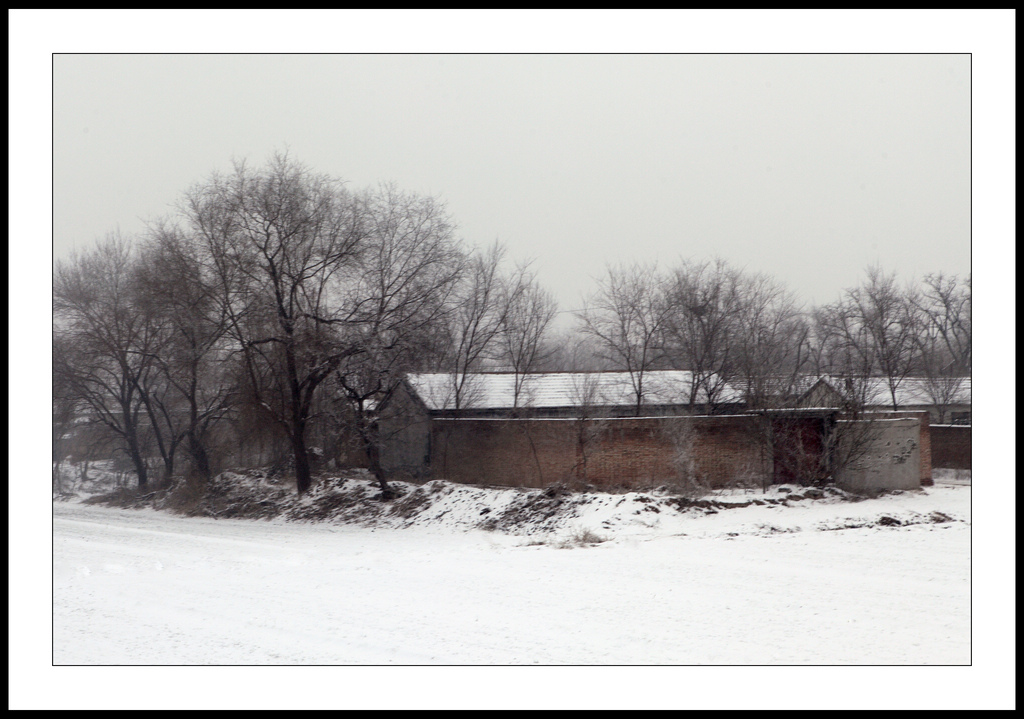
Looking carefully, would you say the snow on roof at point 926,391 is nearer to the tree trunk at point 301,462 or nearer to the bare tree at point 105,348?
the tree trunk at point 301,462

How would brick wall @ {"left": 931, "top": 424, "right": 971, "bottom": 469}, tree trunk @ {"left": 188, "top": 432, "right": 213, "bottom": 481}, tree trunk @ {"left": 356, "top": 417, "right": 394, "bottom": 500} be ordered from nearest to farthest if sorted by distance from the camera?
tree trunk @ {"left": 356, "top": 417, "right": 394, "bottom": 500} < brick wall @ {"left": 931, "top": 424, "right": 971, "bottom": 469} < tree trunk @ {"left": 188, "top": 432, "right": 213, "bottom": 481}

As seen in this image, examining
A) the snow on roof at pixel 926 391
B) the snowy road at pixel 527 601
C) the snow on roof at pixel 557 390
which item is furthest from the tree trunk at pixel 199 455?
the snow on roof at pixel 926 391

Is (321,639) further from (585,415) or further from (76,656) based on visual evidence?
(585,415)

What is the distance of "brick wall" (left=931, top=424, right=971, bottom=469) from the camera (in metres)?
27.5

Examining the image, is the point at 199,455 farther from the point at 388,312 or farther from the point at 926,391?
the point at 926,391

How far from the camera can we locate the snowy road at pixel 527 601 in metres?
8.44

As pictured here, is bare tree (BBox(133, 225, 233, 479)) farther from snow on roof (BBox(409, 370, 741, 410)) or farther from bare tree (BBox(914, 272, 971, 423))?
bare tree (BBox(914, 272, 971, 423))

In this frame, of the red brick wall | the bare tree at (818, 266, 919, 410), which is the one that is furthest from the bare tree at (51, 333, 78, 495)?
the bare tree at (818, 266, 919, 410)

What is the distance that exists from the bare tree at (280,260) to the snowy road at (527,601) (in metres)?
8.74

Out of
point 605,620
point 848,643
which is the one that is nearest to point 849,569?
point 848,643

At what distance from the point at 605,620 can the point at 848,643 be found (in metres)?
2.83

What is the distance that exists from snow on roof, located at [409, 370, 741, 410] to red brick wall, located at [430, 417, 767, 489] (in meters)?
3.22

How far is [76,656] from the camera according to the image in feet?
28.1

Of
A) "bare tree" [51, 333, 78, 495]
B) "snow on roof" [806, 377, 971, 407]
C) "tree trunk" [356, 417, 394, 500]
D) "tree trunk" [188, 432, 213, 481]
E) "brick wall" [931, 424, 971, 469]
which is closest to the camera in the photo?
"tree trunk" [356, 417, 394, 500]
